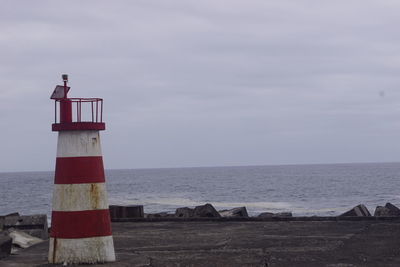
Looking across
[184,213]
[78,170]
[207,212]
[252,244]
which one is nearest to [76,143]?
[78,170]

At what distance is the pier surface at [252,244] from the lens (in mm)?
7109

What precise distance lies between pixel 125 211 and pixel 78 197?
18.8 feet

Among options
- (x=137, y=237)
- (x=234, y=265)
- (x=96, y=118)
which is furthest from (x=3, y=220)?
(x=234, y=265)

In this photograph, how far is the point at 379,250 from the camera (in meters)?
7.81

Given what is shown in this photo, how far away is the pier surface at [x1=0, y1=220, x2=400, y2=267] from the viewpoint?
280 inches

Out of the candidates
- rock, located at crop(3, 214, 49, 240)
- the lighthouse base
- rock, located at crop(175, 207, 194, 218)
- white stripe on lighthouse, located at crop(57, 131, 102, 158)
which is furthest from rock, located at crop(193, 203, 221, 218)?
white stripe on lighthouse, located at crop(57, 131, 102, 158)

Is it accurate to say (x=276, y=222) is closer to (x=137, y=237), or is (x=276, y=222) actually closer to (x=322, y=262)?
(x=137, y=237)

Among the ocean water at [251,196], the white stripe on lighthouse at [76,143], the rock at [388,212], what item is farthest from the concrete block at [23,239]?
the ocean water at [251,196]

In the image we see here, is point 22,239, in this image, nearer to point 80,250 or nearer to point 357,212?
point 80,250

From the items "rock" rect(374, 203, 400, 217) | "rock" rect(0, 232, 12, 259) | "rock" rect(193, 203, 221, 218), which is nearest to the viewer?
"rock" rect(0, 232, 12, 259)

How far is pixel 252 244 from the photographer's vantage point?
27.8ft

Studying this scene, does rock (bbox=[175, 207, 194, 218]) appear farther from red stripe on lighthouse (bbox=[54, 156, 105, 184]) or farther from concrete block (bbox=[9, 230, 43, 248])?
red stripe on lighthouse (bbox=[54, 156, 105, 184])

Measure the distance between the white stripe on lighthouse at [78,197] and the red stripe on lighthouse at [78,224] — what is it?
0.05 meters

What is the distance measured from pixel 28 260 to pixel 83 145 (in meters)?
1.46
